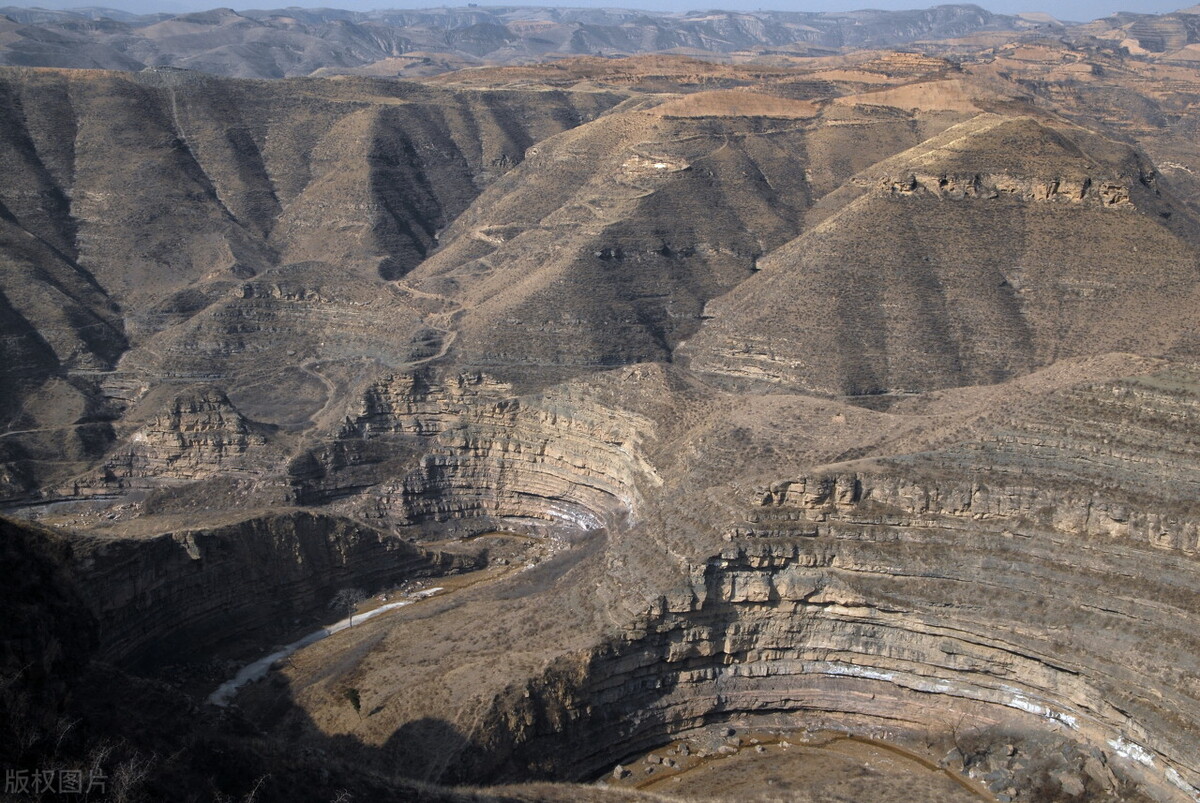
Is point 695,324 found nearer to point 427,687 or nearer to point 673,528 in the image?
point 673,528

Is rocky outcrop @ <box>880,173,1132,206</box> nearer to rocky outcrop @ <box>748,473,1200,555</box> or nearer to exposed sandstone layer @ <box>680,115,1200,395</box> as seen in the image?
exposed sandstone layer @ <box>680,115,1200,395</box>

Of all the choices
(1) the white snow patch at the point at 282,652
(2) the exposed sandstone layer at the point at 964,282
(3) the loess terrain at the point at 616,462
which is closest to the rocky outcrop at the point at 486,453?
(3) the loess terrain at the point at 616,462

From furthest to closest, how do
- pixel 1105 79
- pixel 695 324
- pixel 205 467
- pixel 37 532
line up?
1. pixel 1105 79
2. pixel 695 324
3. pixel 205 467
4. pixel 37 532

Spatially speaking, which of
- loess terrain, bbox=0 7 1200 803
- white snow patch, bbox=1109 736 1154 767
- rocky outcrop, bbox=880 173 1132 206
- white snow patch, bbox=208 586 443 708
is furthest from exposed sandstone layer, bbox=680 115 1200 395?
white snow patch, bbox=1109 736 1154 767

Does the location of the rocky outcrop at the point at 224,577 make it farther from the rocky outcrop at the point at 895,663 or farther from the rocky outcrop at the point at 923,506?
the rocky outcrop at the point at 923,506

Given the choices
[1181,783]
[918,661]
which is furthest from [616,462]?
[1181,783]

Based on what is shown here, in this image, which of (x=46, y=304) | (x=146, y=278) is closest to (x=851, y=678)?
(x=46, y=304)
